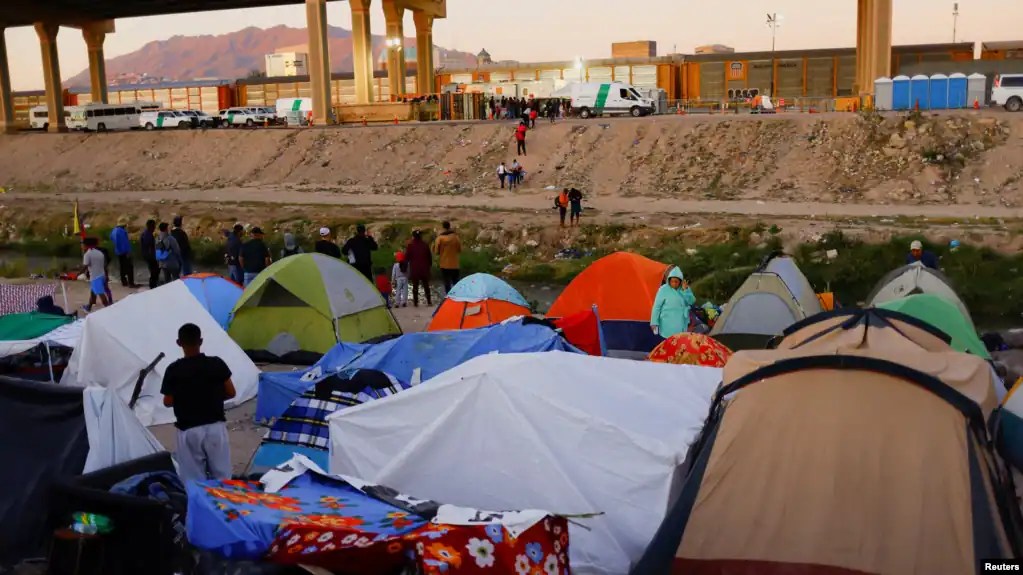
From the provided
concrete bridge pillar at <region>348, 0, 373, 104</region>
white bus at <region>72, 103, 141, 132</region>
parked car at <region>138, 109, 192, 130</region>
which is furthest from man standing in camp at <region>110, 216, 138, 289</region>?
white bus at <region>72, 103, 141, 132</region>

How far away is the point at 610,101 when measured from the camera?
1550 inches

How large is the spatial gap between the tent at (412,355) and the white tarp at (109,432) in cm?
268

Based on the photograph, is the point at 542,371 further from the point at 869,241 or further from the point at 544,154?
the point at 544,154

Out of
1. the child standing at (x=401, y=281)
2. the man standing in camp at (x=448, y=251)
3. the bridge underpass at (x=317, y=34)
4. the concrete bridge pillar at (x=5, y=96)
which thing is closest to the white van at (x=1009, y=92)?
the bridge underpass at (x=317, y=34)

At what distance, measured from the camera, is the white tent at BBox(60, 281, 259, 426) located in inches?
379

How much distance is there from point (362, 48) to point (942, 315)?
39.1 metres

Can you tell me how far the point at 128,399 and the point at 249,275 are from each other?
5046 millimetres

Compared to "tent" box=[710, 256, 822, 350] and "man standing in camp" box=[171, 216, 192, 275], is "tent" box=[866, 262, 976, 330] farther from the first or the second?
"man standing in camp" box=[171, 216, 192, 275]

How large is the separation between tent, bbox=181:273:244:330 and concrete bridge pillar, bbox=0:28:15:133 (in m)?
46.1

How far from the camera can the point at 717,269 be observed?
19.7 m

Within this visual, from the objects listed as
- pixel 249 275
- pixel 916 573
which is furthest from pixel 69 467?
pixel 249 275

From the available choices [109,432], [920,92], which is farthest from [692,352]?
[920,92]

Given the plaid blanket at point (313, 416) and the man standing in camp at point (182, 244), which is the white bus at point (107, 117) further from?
the plaid blanket at point (313, 416)

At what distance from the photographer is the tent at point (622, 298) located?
12.2 metres
